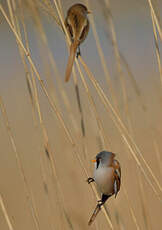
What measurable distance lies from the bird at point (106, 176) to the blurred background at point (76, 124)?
65 mm

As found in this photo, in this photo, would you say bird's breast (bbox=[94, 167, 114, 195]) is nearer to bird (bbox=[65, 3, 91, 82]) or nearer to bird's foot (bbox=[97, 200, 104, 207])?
bird's foot (bbox=[97, 200, 104, 207])

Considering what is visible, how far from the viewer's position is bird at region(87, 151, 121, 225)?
1392mm

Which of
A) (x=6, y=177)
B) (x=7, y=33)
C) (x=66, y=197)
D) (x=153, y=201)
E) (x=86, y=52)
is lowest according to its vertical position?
(x=153, y=201)

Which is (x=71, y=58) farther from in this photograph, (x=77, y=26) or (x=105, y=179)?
(x=105, y=179)

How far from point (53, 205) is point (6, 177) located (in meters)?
1.89

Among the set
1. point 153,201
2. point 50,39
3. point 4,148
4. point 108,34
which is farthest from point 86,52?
point 108,34

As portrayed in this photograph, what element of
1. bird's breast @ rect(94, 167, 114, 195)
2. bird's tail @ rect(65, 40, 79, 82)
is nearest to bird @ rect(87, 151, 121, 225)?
bird's breast @ rect(94, 167, 114, 195)

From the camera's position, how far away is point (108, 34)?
1864 mm

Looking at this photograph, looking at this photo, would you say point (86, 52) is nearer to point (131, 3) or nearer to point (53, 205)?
point (131, 3)

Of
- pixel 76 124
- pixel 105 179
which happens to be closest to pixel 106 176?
pixel 105 179

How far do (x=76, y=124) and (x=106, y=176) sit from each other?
0.36m

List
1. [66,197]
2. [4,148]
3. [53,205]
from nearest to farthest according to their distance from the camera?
[53,205], [66,197], [4,148]

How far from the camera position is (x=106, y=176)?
4.60 feet

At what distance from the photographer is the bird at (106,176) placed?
4.57 ft
